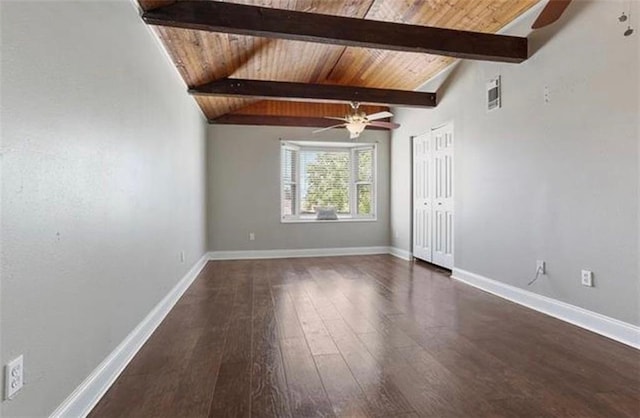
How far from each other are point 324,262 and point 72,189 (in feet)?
14.8

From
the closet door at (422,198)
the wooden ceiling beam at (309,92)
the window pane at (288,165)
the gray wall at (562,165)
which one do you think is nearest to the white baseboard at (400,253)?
the closet door at (422,198)

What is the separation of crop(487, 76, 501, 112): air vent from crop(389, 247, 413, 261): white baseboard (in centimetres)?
282

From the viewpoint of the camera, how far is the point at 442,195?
17.0 feet

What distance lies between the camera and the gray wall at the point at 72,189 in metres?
1.28

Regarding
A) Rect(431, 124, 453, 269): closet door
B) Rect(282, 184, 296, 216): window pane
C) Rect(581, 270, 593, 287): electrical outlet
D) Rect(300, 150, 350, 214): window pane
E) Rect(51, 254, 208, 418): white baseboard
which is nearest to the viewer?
Rect(51, 254, 208, 418): white baseboard

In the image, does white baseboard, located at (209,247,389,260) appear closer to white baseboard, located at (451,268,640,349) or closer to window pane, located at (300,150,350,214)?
window pane, located at (300,150,350,214)

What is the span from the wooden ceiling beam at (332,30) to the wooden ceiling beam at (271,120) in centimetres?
338

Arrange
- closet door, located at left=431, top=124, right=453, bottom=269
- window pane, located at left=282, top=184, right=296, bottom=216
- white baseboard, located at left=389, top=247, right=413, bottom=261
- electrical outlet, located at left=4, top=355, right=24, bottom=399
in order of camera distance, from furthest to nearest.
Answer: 1. window pane, located at left=282, top=184, right=296, bottom=216
2. white baseboard, located at left=389, top=247, right=413, bottom=261
3. closet door, located at left=431, top=124, right=453, bottom=269
4. electrical outlet, located at left=4, top=355, right=24, bottom=399

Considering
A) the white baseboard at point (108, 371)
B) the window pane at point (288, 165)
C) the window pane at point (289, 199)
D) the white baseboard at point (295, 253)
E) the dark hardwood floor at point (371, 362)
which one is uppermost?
the window pane at point (288, 165)

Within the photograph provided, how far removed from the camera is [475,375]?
206 centimetres

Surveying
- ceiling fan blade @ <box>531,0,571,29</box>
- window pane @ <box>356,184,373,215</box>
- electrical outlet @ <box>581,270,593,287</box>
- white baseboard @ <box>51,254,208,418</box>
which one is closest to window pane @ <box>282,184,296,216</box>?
window pane @ <box>356,184,373,215</box>

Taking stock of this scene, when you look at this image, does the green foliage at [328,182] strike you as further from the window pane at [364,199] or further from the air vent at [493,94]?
the air vent at [493,94]

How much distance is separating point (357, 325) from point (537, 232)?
1.94 meters

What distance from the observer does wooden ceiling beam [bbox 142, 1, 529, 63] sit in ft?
8.86
